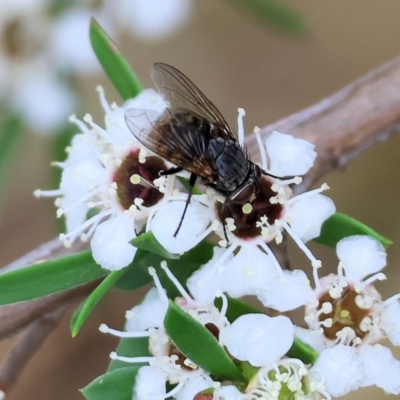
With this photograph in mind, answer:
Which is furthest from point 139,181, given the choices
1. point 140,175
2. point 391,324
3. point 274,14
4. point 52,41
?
point 274,14

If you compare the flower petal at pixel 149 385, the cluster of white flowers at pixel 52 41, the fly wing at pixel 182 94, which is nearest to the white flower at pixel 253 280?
the flower petal at pixel 149 385

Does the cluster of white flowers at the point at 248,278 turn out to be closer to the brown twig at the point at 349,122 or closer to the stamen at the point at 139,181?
the stamen at the point at 139,181

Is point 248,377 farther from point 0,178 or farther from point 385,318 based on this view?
point 0,178

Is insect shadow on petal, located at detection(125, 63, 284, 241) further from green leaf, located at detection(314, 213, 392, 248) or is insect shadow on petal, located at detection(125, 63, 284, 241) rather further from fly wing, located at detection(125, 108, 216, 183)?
green leaf, located at detection(314, 213, 392, 248)

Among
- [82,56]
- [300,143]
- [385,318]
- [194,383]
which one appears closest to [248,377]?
[194,383]

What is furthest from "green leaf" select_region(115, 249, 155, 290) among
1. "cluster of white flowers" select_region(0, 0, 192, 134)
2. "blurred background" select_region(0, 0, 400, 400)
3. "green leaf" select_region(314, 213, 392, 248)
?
"blurred background" select_region(0, 0, 400, 400)

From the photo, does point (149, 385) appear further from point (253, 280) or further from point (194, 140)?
point (194, 140)
